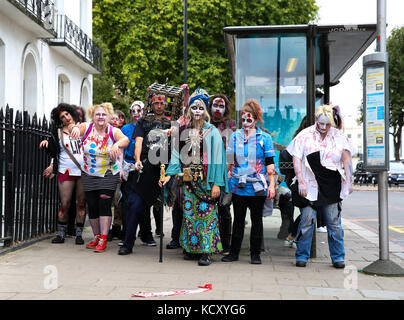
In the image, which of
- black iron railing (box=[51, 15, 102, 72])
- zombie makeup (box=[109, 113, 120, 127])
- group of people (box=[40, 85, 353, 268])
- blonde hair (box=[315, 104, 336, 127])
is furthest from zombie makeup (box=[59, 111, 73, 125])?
black iron railing (box=[51, 15, 102, 72])

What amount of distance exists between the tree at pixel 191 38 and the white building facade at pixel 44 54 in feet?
9.04

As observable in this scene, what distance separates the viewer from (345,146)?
627 centimetres

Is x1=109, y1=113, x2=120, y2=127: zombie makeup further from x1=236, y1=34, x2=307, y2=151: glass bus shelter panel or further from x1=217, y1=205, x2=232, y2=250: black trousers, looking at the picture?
x1=217, y1=205, x2=232, y2=250: black trousers

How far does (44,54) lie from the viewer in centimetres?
1738

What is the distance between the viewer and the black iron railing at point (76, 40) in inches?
709

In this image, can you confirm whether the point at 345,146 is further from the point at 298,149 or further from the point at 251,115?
the point at 251,115

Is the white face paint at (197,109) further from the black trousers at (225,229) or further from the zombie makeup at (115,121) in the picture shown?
the zombie makeup at (115,121)

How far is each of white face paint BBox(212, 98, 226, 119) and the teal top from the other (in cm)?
66

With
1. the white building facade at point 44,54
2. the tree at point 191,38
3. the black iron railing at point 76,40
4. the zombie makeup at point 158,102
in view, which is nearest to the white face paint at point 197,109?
the zombie makeup at point 158,102

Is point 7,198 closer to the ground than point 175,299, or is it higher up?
higher up

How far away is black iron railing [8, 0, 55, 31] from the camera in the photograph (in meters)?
14.1
